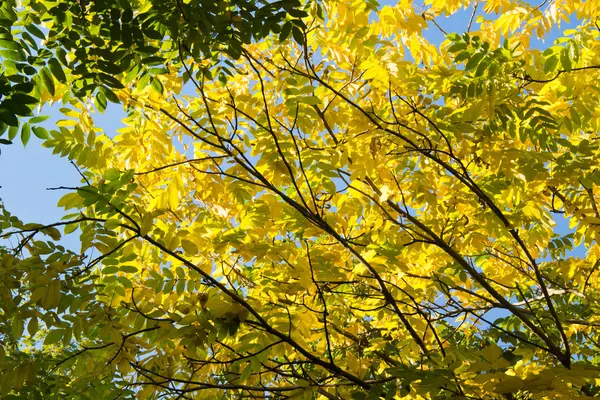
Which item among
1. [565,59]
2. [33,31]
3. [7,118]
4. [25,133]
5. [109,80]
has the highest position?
[565,59]

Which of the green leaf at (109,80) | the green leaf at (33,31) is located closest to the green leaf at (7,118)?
the green leaf at (109,80)

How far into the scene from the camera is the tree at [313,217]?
2.66 metres

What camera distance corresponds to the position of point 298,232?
3598 millimetres

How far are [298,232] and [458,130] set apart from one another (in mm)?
1235

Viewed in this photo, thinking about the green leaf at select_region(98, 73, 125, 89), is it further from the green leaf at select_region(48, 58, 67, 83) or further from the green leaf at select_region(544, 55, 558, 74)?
the green leaf at select_region(544, 55, 558, 74)

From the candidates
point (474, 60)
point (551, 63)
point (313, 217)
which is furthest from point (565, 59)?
point (313, 217)

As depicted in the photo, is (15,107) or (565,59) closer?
(15,107)

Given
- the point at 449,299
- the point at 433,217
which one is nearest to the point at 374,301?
the point at 449,299

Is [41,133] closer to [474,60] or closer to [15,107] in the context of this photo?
[15,107]

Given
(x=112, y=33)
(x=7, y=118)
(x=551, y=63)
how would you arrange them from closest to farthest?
(x=7, y=118)
(x=112, y=33)
(x=551, y=63)

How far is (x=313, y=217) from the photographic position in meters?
3.30

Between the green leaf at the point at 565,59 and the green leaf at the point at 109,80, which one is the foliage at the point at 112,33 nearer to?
the green leaf at the point at 109,80

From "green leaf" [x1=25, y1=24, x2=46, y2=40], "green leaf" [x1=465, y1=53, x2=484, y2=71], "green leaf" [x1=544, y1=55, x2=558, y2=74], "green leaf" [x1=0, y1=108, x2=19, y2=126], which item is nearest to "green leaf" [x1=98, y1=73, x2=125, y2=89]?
"green leaf" [x1=25, y1=24, x2=46, y2=40]

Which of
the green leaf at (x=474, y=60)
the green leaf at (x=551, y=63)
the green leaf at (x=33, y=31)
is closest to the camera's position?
the green leaf at (x=33, y=31)
